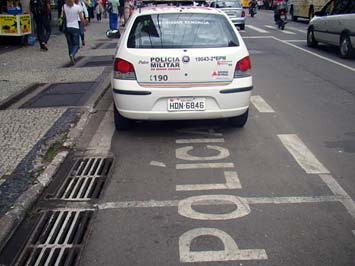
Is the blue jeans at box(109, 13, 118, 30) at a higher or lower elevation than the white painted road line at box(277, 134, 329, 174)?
higher

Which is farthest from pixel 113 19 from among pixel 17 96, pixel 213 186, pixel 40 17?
pixel 213 186

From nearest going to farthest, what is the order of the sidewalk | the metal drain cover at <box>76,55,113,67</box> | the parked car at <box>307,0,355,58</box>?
the sidewalk < the metal drain cover at <box>76,55,113,67</box> < the parked car at <box>307,0,355,58</box>

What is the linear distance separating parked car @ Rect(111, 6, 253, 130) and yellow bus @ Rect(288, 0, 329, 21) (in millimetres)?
20367

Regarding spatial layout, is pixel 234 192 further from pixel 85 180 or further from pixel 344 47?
pixel 344 47

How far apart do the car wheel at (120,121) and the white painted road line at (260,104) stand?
235 cm

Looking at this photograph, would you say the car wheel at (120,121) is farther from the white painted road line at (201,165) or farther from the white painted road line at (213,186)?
the white painted road line at (213,186)

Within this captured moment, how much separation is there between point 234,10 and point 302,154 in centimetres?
1856

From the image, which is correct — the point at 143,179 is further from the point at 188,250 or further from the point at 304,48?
the point at 304,48

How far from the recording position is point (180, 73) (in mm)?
6094

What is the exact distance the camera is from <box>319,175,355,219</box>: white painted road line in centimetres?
437

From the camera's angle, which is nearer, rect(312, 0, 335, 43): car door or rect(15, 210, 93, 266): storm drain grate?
rect(15, 210, 93, 266): storm drain grate

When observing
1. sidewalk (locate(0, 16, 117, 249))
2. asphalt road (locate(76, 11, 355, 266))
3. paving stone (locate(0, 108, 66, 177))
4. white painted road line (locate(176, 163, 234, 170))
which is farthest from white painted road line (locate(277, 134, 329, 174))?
paving stone (locate(0, 108, 66, 177))

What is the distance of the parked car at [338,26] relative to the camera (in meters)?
13.4

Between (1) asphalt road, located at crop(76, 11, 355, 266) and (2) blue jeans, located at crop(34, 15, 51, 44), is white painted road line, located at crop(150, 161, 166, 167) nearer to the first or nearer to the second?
(1) asphalt road, located at crop(76, 11, 355, 266)
